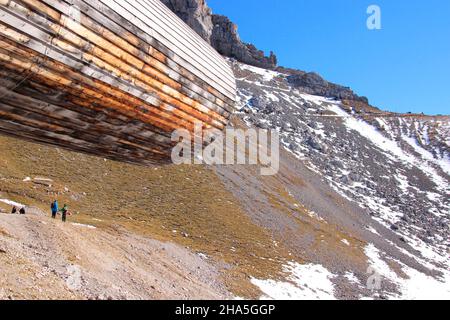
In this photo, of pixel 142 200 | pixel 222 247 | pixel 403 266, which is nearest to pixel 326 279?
pixel 222 247

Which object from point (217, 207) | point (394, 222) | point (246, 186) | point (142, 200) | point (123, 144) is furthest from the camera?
point (394, 222)

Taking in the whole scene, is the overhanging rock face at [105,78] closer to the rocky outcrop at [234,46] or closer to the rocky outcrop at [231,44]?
the rocky outcrop at [234,46]

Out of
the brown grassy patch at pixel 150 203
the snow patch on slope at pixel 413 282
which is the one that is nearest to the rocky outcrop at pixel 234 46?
the snow patch on slope at pixel 413 282

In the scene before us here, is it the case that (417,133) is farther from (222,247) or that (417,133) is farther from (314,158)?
(222,247)

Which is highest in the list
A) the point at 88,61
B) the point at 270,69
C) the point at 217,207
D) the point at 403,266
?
the point at 270,69

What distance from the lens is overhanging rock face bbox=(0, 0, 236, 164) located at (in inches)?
125

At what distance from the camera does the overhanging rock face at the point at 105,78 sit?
3.17m

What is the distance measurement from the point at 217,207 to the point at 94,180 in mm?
11557

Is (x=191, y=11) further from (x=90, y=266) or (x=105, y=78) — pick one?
(x=105, y=78)

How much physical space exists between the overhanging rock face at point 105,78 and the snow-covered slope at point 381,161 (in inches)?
788

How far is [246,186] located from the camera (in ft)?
144

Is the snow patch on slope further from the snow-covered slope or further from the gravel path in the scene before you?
the gravel path

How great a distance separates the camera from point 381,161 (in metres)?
78.4

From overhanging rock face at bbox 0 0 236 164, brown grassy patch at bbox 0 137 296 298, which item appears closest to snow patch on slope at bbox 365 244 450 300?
brown grassy patch at bbox 0 137 296 298
